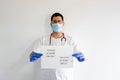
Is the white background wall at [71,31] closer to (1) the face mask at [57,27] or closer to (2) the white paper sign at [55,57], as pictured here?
(1) the face mask at [57,27]

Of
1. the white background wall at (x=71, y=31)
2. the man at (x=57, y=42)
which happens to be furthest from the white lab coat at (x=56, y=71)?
the white background wall at (x=71, y=31)

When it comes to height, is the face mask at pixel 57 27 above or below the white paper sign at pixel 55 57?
above

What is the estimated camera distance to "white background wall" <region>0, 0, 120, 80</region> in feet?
5.96

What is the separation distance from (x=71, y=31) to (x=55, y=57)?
0.36 metres

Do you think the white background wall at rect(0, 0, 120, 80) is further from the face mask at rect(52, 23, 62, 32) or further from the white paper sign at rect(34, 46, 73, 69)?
the white paper sign at rect(34, 46, 73, 69)

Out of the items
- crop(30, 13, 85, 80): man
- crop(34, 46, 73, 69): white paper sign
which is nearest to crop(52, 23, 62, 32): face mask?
crop(30, 13, 85, 80): man

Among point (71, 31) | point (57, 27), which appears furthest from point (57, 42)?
point (71, 31)

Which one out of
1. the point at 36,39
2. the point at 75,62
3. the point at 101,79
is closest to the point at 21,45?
the point at 36,39

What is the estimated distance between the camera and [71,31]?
182cm

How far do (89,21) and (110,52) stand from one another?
353 mm

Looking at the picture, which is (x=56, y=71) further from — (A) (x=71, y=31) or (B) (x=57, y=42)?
(A) (x=71, y=31)

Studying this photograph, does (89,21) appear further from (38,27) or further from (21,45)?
(21,45)

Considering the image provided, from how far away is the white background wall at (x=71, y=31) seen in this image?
71.5 inches

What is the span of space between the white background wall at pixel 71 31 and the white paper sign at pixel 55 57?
Result: 29 centimetres
